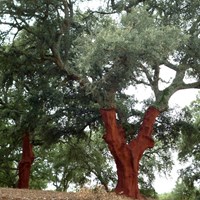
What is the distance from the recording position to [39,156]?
1077 inches

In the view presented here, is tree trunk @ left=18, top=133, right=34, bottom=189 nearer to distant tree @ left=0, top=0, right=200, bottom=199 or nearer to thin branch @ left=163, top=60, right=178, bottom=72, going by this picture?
distant tree @ left=0, top=0, right=200, bottom=199

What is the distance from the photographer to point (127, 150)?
1344 cm

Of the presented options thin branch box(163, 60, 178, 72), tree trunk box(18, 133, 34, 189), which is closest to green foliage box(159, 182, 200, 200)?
tree trunk box(18, 133, 34, 189)

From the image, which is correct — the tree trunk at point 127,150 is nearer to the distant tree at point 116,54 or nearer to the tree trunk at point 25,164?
the distant tree at point 116,54

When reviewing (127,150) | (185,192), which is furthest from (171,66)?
(185,192)

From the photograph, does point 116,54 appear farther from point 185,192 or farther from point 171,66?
point 185,192

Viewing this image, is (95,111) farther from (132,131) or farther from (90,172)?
(90,172)

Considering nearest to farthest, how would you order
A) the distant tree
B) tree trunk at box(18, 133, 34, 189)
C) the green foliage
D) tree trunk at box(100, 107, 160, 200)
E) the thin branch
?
1. the distant tree
2. tree trunk at box(100, 107, 160, 200)
3. the thin branch
4. tree trunk at box(18, 133, 34, 189)
5. the green foliage

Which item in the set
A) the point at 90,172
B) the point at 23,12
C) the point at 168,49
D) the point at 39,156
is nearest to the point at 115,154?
the point at 168,49

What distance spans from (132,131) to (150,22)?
6.51 m

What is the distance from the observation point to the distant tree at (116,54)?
1131 centimetres

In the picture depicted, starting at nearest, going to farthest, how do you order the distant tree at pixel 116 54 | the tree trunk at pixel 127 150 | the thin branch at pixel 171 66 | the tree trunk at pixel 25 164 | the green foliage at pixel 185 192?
1. the distant tree at pixel 116 54
2. the tree trunk at pixel 127 150
3. the thin branch at pixel 171 66
4. the tree trunk at pixel 25 164
5. the green foliage at pixel 185 192

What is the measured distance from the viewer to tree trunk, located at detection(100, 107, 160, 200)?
516 inches

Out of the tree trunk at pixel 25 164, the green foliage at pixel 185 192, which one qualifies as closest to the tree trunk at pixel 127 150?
the tree trunk at pixel 25 164
